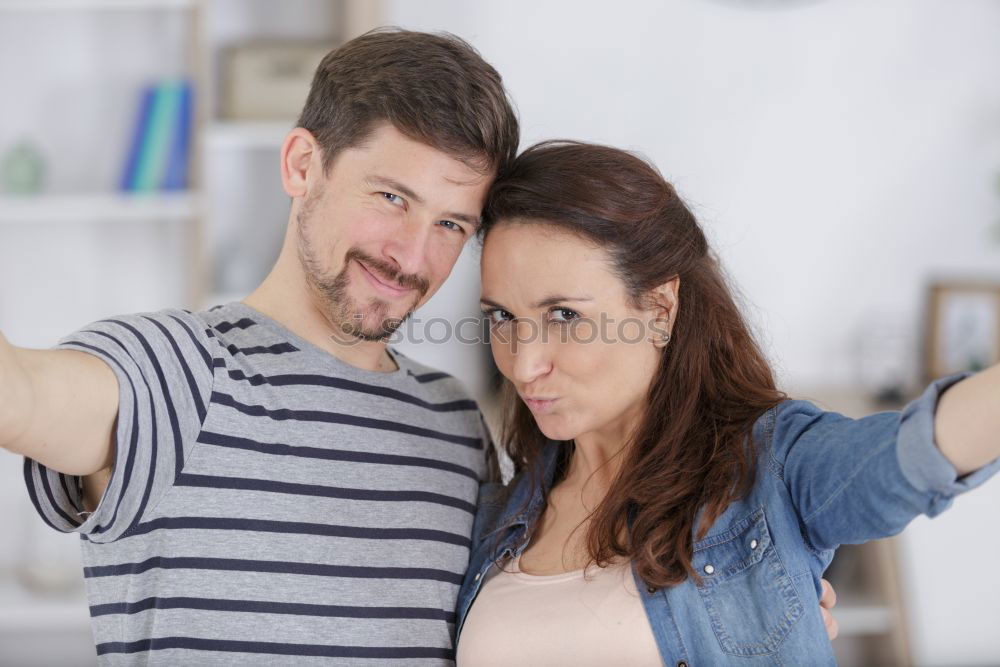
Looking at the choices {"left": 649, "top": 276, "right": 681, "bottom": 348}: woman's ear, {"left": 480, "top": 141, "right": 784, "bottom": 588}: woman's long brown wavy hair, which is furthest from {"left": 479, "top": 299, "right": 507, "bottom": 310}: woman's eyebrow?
{"left": 649, "top": 276, "right": 681, "bottom": 348}: woman's ear

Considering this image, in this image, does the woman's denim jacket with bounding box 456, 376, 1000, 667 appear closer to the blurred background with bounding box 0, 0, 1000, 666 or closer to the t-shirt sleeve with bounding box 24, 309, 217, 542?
the t-shirt sleeve with bounding box 24, 309, 217, 542

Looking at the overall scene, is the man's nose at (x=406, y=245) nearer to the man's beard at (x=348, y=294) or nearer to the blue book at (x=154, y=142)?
the man's beard at (x=348, y=294)

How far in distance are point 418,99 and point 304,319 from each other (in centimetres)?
35

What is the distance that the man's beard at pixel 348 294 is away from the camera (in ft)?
4.39

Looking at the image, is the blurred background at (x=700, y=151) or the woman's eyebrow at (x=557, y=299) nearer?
the woman's eyebrow at (x=557, y=299)

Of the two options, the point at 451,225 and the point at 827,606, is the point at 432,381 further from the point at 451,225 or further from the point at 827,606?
the point at 827,606

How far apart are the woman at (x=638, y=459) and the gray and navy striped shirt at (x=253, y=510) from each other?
13cm

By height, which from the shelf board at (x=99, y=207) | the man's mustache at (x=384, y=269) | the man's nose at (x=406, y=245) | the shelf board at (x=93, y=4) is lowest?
the shelf board at (x=99, y=207)

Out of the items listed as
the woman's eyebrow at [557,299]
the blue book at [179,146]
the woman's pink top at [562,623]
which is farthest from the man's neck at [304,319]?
the blue book at [179,146]

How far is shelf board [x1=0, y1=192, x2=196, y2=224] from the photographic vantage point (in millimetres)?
2695

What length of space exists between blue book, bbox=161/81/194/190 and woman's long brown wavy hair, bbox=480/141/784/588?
5.42 feet

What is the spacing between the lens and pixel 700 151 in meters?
3.02

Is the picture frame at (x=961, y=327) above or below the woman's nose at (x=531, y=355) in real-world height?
below

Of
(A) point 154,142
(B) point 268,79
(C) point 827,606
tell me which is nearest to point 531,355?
(C) point 827,606
